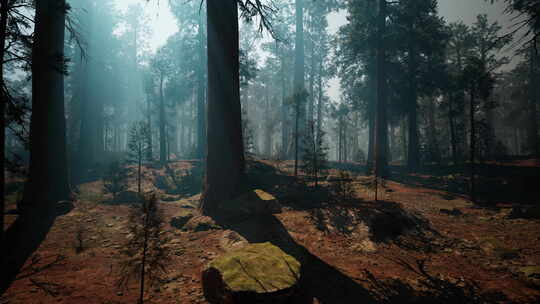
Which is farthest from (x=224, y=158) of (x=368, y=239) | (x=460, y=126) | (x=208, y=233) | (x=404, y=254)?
(x=460, y=126)

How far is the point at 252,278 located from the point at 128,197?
962 centimetres

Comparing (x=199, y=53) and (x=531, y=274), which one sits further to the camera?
(x=199, y=53)

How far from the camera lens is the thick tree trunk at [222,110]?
25.2ft

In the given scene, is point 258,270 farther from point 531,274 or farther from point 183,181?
point 183,181

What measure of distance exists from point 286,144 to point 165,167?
42.2ft

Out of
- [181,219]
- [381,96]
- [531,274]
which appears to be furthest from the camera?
[381,96]

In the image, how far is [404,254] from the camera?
17.2 ft

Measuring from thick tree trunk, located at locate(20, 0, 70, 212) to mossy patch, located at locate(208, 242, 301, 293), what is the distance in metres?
7.56

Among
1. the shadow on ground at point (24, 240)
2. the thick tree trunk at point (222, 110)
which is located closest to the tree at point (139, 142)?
the shadow on ground at point (24, 240)

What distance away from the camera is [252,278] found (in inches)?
135

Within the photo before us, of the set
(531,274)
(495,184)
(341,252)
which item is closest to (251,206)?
(341,252)

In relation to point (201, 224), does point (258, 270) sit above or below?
above

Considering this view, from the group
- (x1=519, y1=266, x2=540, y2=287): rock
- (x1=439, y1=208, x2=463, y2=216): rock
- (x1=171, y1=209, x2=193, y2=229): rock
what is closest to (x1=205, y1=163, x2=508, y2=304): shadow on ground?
(x1=519, y1=266, x2=540, y2=287): rock

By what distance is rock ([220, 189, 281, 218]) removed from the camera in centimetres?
681
